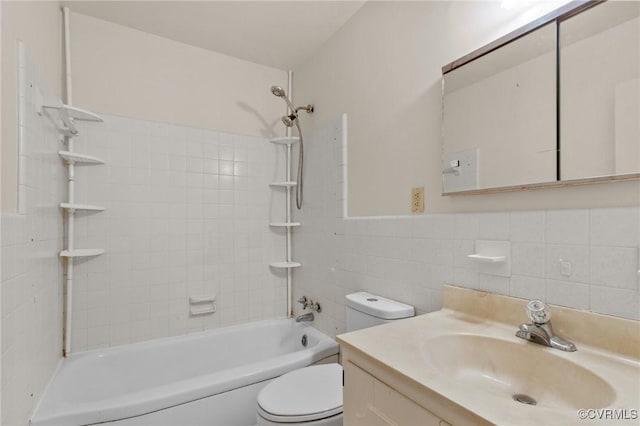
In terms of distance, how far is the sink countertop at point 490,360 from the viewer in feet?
1.90

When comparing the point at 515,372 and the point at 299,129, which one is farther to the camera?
the point at 299,129

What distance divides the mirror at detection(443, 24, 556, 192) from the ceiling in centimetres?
99

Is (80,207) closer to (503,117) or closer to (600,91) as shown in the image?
(503,117)

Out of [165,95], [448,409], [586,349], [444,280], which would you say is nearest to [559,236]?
[586,349]

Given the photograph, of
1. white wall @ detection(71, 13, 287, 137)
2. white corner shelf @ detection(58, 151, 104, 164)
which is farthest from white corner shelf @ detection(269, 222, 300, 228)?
white corner shelf @ detection(58, 151, 104, 164)

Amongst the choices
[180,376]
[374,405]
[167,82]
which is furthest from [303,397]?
[167,82]

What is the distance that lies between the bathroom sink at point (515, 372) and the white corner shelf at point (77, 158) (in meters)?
1.93

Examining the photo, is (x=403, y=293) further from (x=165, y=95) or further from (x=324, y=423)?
(x=165, y=95)

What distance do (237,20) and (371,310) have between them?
188 cm

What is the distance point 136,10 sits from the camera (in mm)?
1807

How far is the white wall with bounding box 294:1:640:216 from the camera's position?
1.08m

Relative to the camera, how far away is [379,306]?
143 centimetres

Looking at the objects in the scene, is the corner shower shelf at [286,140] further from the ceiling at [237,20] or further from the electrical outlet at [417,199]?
the electrical outlet at [417,199]

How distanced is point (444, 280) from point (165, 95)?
2.09 m
